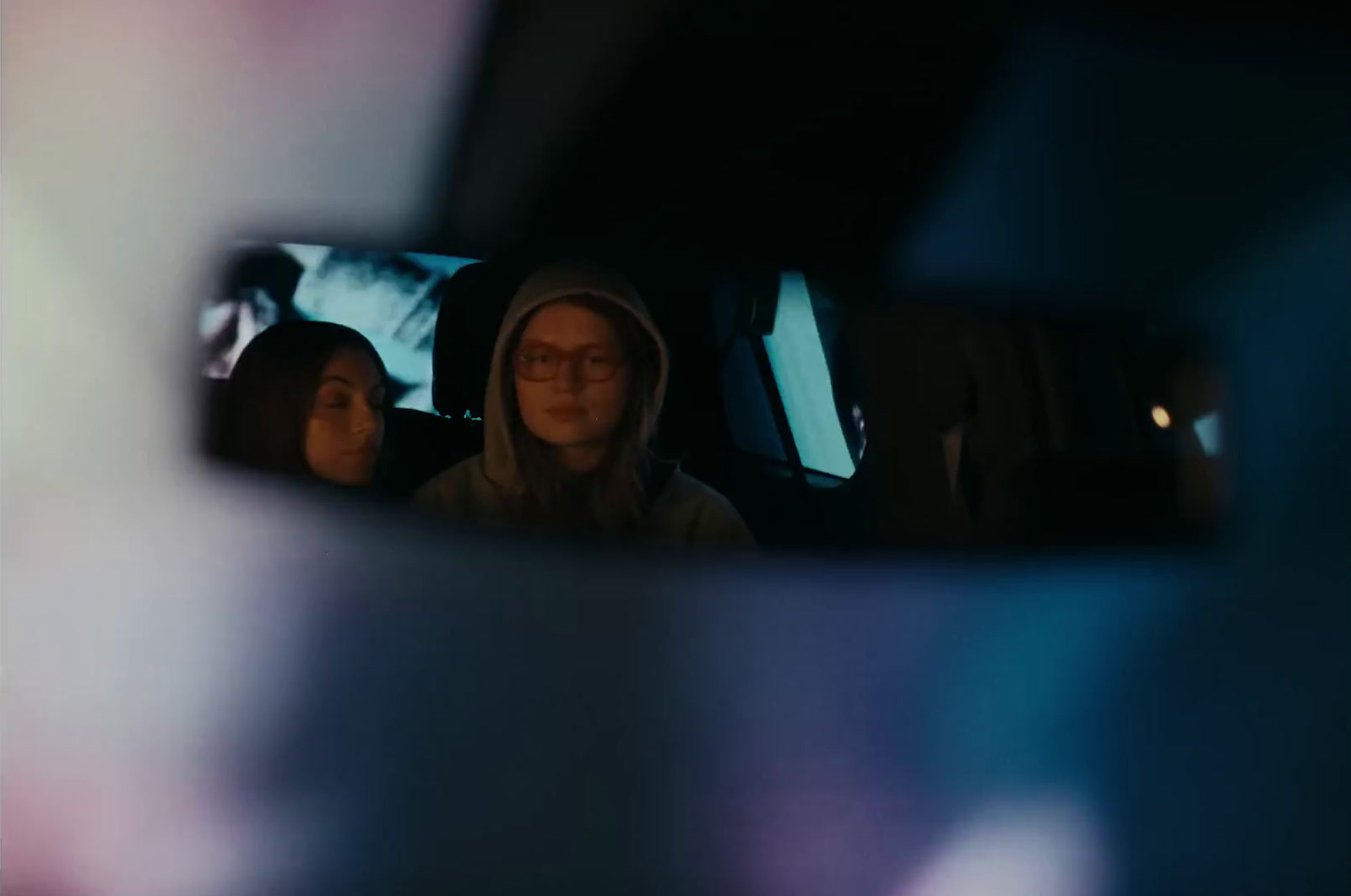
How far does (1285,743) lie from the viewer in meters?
0.84

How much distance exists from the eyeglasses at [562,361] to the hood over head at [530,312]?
0.02m

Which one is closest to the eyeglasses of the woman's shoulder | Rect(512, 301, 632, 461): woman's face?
Rect(512, 301, 632, 461): woman's face

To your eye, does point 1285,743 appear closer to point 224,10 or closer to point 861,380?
point 861,380

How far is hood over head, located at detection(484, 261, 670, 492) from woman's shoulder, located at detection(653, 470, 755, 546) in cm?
5

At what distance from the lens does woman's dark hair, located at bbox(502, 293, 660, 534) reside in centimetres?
80

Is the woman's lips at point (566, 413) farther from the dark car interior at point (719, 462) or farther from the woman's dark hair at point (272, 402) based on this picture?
the woman's dark hair at point (272, 402)

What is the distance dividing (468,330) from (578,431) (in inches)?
4.7

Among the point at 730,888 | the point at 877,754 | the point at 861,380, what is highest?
the point at 861,380

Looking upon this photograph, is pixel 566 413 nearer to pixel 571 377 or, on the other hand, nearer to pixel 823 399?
pixel 571 377

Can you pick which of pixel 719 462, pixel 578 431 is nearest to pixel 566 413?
pixel 578 431

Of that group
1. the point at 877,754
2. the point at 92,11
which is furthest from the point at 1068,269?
the point at 92,11

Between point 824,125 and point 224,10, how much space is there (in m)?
0.51

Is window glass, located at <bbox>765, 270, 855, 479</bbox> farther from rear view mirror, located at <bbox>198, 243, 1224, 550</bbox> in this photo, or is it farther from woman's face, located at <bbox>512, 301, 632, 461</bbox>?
woman's face, located at <bbox>512, 301, 632, 461</bbox>

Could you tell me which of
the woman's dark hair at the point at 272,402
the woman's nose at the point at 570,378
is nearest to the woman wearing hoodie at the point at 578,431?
the woman's nose at the point at 570,378
